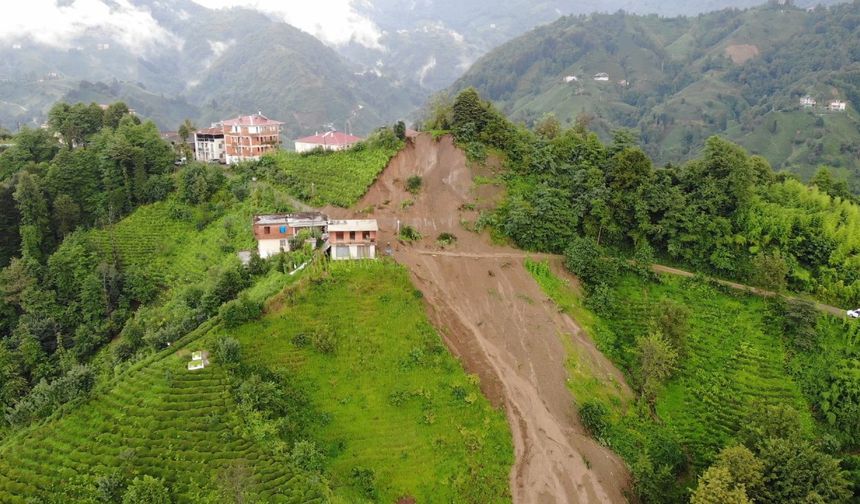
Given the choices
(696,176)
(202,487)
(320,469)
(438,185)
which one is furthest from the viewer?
(438,185)

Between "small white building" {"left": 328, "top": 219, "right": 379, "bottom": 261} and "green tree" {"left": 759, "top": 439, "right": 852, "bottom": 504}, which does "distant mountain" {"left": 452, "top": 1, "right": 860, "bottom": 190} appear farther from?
"small white building" {"left": 328, "top": 219, "right": 379, "bottom": 261}

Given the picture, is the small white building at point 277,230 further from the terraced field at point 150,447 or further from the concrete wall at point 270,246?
the terraced field at point 150,447

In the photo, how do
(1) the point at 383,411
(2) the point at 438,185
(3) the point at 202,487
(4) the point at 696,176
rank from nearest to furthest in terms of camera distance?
(3) the point at 202,487
(1) the point at 383,411
(4) the point at 696,176
(2) the point at 438,185

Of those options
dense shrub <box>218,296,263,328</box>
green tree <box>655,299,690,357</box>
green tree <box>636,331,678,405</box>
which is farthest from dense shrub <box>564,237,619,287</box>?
dense shrub <box>218,296,263,328</box>

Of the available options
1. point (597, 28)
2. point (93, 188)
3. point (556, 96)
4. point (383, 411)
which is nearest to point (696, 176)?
point (383, 411)

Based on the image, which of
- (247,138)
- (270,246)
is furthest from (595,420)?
(247,138)

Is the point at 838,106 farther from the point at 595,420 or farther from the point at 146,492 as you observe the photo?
the point at 146,492

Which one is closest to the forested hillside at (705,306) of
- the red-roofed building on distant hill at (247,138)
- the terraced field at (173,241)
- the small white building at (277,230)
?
the small white building at (277,230)

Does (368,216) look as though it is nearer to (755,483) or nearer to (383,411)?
(383,411)
